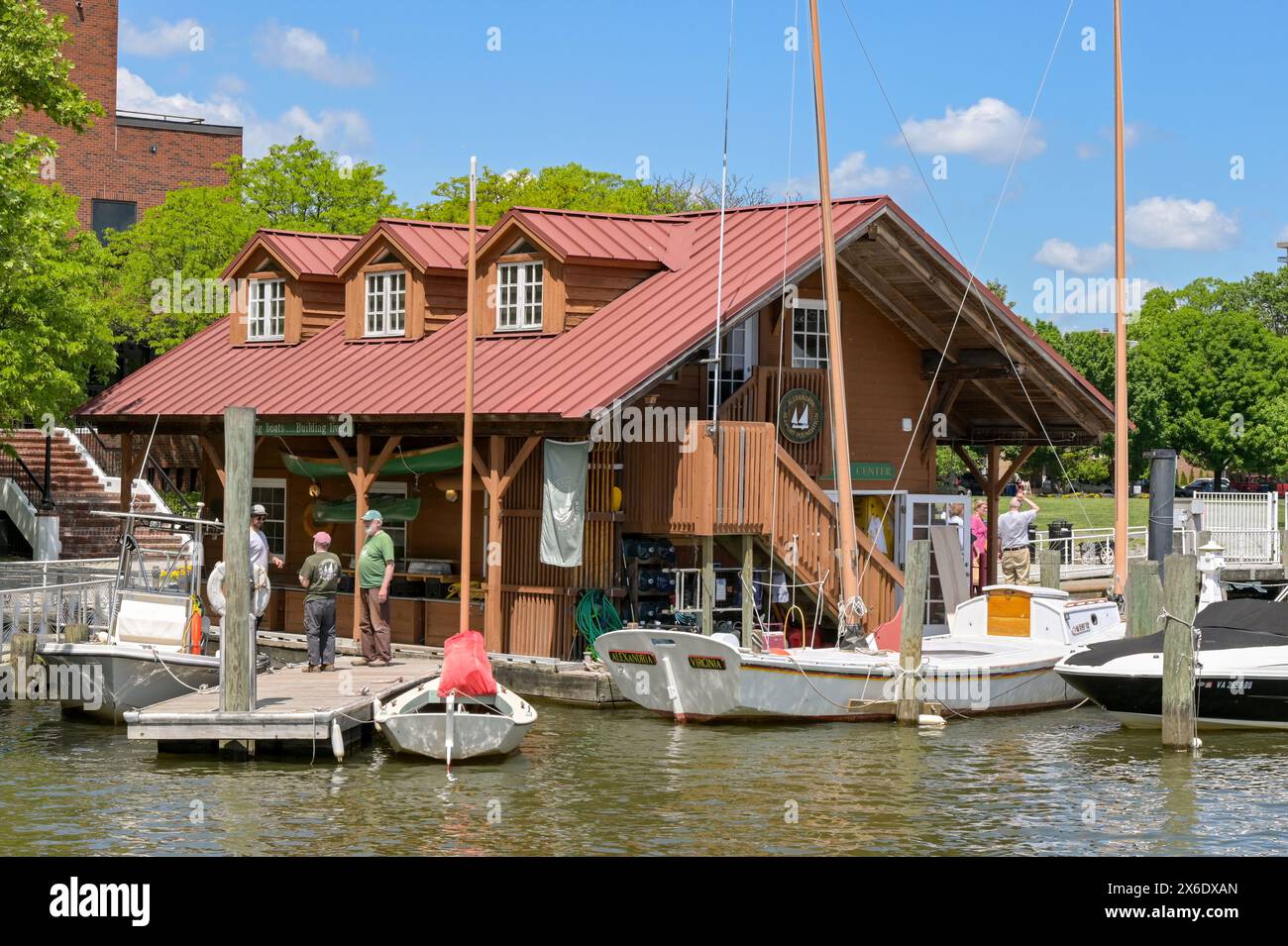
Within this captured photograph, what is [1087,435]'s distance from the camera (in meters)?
30.4

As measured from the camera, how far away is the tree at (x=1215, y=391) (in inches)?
2908

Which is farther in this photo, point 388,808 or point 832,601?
point 832,601

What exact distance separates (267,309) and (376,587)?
438 inches

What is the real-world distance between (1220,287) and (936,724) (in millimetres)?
82529

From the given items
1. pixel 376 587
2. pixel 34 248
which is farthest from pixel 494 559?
pixel 34 248

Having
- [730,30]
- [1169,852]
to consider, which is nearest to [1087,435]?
[730,30]

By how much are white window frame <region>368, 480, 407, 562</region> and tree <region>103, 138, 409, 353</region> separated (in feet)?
67.1

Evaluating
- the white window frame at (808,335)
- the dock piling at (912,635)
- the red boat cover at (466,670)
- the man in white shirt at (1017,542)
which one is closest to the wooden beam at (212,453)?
the white window frame at (808,335)

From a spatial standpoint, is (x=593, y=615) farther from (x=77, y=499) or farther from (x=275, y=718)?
(x=77, y=499)

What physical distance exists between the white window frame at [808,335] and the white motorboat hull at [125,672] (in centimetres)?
1080

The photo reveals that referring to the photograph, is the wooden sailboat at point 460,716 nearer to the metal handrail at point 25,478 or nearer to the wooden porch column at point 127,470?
the wooden porch column at point 127,470

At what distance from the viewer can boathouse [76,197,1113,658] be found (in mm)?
23750

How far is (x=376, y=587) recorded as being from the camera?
22391 mm
